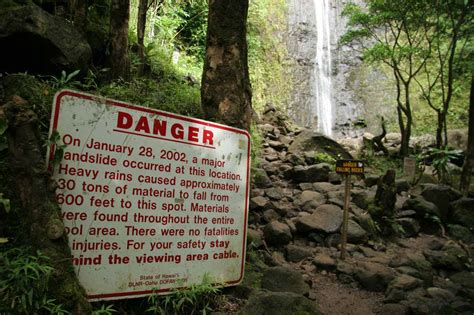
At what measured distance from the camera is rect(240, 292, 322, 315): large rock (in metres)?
2.47

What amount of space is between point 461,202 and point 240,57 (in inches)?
237

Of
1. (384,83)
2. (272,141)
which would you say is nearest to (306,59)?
(384,83)

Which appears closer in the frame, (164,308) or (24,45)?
(164,308)

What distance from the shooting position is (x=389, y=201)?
245 inches

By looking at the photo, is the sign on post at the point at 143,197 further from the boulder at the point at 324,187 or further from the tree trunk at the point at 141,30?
the boulder at the point at 324,187

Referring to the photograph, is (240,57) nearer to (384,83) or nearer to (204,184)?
(204,184)

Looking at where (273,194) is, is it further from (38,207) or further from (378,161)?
(378,161)

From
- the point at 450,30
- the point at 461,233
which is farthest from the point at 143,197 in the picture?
the point at 450,30

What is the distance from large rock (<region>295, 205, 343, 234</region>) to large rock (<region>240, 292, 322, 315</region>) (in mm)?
2494

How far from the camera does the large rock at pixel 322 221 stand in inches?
200

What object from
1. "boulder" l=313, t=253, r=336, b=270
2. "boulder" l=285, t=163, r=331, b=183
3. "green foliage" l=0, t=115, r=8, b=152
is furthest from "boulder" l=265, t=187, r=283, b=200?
"green foliage" l=0, t=115, r=8, b=152

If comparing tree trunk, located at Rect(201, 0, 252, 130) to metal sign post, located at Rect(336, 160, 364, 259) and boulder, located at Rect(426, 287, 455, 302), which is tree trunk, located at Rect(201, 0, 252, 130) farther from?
boulder, located at Rect(426, 287, 455, 302)

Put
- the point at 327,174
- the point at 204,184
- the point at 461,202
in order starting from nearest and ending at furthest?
the point at 204,184 < the point at 461,202 < the point at 327,174

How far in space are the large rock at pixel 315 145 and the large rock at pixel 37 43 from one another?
7.07m
